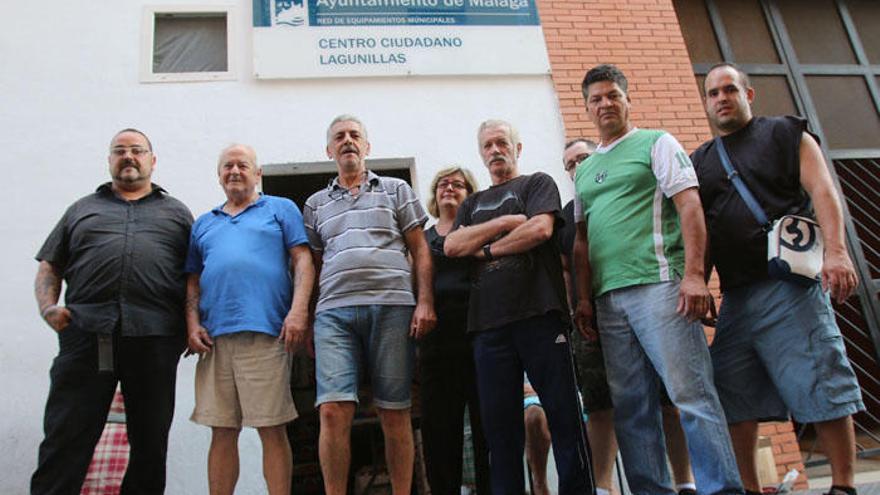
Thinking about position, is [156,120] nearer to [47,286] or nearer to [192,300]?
[47,286]

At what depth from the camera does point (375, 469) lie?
14.6 feet

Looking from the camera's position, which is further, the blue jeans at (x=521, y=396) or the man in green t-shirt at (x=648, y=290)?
the blue jeans at (x=521, y=396)

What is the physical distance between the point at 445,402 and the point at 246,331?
39.3 inches

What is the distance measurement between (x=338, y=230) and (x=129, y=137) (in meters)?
1.21

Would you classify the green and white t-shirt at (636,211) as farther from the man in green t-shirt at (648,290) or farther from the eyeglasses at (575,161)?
the eyeglasses at (575,161)

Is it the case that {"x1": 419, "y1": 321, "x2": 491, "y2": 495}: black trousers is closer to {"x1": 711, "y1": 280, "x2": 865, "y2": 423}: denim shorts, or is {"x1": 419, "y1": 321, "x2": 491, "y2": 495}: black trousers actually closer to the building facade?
{"x1": 711, "y1": 280, "x2": 865, "y2": 423}: denim shorts

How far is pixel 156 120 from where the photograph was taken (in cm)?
436

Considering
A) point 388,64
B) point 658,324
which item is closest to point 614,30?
point 388,64

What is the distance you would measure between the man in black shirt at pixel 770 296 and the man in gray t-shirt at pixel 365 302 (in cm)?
133

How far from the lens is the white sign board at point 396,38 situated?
15.2 feet

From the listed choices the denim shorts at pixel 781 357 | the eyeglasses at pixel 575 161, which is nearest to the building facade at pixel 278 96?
the eyeglasses at pixel 575 161

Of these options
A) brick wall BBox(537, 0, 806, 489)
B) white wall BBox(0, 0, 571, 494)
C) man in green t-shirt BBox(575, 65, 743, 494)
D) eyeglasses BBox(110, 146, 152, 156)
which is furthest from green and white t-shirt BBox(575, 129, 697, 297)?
eyeglasses BBox(110, 146, 152, 156)

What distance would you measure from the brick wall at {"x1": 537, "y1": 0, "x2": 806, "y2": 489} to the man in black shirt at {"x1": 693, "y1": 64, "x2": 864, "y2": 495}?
2.15 metres

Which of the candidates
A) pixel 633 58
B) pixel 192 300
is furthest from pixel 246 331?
pixel 633 58
